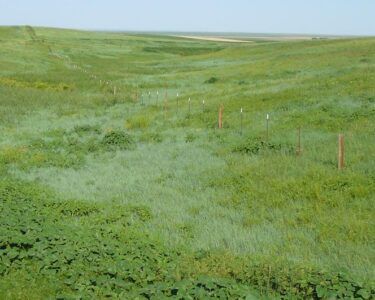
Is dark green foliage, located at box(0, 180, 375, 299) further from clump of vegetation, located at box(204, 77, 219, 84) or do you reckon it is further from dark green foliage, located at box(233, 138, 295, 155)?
clump of vegetation, located at box(204, 77, 219, 84)

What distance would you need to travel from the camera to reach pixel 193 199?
1403 cm

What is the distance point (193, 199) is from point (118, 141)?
7707mm

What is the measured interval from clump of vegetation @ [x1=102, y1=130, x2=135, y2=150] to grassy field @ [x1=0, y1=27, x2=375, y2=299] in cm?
6

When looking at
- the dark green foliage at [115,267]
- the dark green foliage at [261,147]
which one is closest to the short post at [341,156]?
the dark green foliage at [261,147]

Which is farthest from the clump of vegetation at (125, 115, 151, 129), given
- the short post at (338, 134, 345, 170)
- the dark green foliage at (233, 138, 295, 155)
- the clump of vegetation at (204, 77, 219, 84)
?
the clump of vegetation at (204, 77, 219, 84)

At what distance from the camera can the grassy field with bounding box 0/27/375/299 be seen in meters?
9.10

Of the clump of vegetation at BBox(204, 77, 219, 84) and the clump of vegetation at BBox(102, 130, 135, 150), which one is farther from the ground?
the clump of vegetation at BBox(204, 77, 219, 84)

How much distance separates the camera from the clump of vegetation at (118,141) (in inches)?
807

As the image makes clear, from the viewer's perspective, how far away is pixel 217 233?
11430mm

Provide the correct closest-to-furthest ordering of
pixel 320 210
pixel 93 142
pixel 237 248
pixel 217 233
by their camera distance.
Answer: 1. pixel 237 248
2. pixel 217 233
3. pixel 320 210
4. pixel 93 142

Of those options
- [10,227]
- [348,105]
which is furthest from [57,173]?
[348,105]

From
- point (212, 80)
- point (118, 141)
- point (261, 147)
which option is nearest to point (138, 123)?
point (118, 141)

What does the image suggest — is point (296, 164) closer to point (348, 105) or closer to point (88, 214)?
point (88, 214)

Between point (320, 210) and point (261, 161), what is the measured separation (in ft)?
15.4
